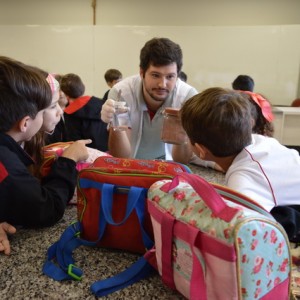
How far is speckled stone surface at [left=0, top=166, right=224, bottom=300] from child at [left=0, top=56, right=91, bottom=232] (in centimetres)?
6

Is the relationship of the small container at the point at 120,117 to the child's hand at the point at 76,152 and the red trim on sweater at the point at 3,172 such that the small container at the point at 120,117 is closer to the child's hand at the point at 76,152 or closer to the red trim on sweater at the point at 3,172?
the child's hand at the point at 76,152

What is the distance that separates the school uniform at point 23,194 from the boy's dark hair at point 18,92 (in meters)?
0.07

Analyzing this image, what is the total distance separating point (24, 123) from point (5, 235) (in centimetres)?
32

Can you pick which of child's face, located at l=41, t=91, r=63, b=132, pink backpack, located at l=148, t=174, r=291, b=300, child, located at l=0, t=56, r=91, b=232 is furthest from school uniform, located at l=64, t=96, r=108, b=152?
pink backpack, located at l=148, t=174, r=291, b=300

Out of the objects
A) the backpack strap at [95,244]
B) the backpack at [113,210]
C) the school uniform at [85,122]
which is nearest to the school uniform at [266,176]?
the backpack at [113,210]

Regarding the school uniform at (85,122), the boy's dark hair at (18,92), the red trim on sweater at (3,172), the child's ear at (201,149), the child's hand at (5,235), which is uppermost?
the boy's dark hair at (18,92)

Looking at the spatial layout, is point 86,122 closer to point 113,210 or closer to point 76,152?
point 76,152

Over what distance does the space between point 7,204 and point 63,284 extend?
27 cm

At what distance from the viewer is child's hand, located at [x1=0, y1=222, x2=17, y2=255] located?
800 millimetres

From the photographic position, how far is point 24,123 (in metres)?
0.93

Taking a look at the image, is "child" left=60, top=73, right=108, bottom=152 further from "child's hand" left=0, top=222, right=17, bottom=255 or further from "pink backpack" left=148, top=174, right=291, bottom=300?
"pink backpack" left=148, top=174, right=291, bottom=300

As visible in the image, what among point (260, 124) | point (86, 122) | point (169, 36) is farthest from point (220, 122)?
point (169, 36)

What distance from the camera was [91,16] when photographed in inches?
201

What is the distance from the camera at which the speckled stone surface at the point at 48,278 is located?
0.66 m
